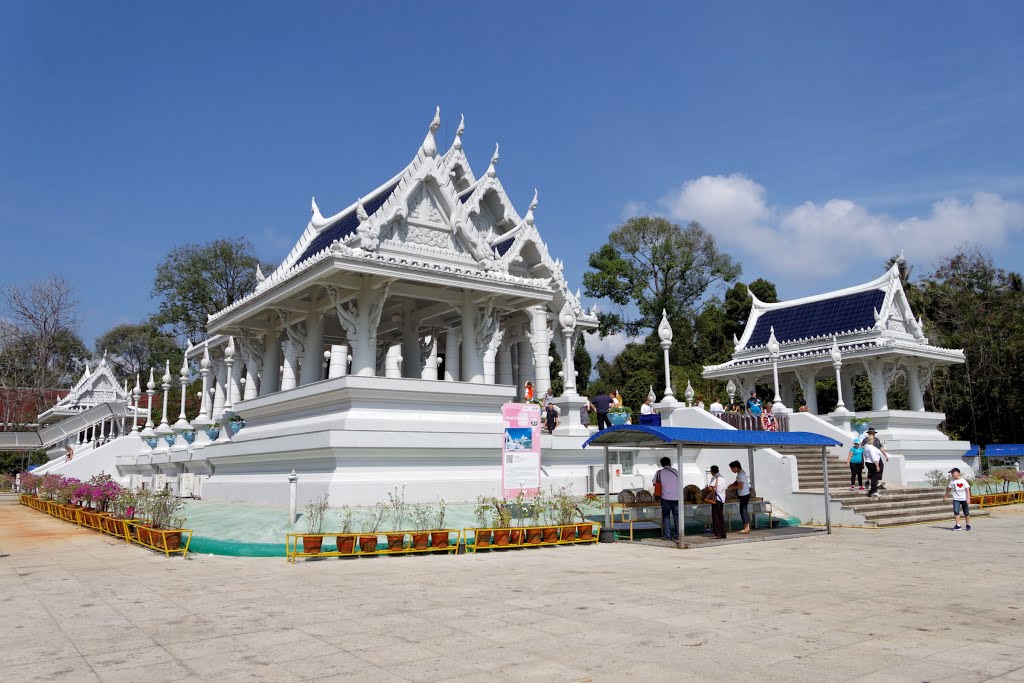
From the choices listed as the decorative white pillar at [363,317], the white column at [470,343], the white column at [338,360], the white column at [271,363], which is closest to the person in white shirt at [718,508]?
the white column at [470,343]

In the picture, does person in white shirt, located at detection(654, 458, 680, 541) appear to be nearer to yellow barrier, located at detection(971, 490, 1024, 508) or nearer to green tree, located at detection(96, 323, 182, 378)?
yellow barrier, located at detection(971, 490, 1024, 508)

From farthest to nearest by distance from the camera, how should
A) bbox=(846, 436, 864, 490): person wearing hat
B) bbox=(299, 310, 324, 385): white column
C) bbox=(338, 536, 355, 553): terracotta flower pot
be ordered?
1. bbox=(299, 310, 324, 385): white column
2. bbox=(846, 436, 864, 490): person wearing hat
3. bbox=(338, 536, 355, 553): terracotta flower pot

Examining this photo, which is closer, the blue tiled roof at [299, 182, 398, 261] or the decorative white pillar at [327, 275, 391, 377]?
the decorative white pillar at [327, 275, 391, 377]

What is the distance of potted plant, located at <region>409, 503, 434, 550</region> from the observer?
511 inches

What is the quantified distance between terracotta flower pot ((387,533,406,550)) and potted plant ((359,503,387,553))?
258 mm

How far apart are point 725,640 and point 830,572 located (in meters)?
4.94

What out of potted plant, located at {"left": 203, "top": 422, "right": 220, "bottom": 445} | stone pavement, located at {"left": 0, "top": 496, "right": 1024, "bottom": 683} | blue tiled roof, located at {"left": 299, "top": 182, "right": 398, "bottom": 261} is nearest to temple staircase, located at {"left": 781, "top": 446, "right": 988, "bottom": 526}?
stone pavement, located at {"left": 0, "top": 496, "right": 1024, "bottom": 683}

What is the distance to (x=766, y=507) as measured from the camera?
17.8 meters

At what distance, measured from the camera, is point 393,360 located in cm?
2589

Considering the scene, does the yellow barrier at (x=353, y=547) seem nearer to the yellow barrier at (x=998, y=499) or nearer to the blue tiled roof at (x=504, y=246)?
the yellow barrier at (x=998, y=499)

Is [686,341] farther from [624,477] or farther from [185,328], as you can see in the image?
[185,328]

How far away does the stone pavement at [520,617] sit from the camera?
5848mm

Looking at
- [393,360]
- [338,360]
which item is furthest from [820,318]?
[338,360]

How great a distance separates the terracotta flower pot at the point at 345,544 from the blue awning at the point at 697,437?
17.3 feet
